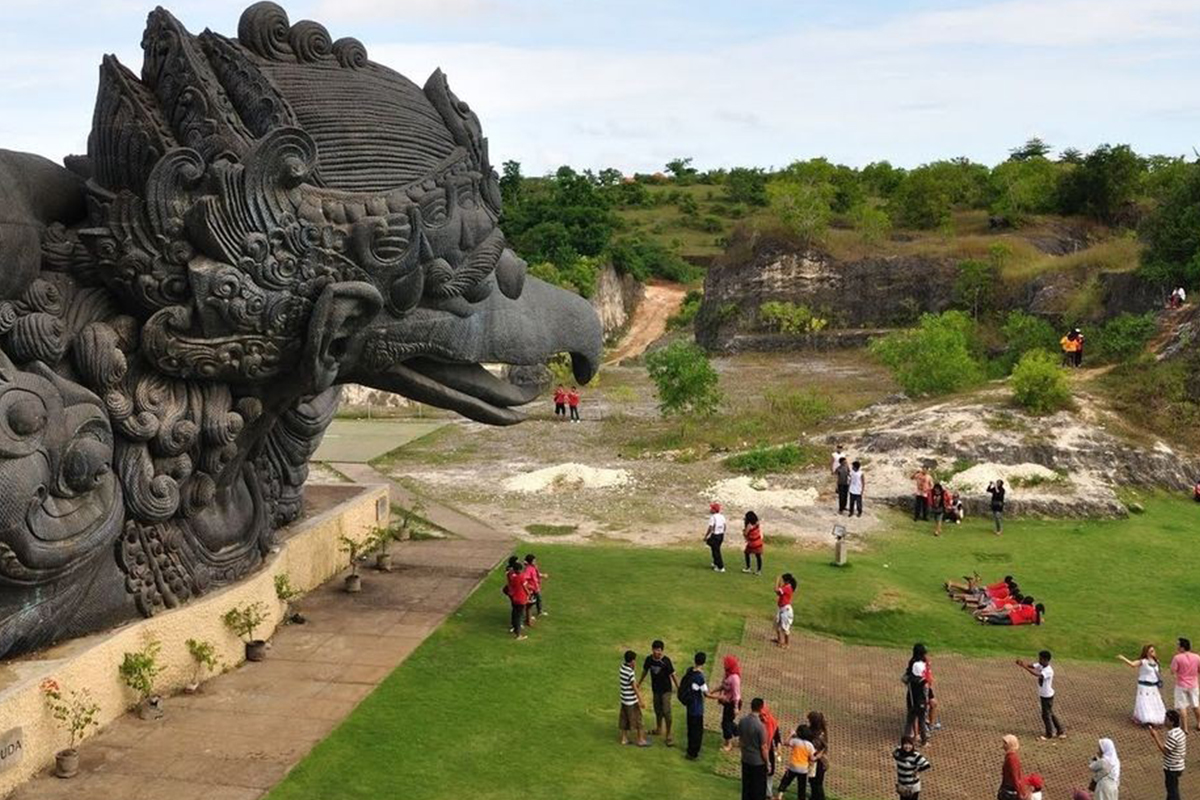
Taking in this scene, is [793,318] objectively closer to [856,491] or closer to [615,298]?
[615,298]

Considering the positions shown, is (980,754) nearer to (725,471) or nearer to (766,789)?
(766,789)

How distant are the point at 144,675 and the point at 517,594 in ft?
13.1

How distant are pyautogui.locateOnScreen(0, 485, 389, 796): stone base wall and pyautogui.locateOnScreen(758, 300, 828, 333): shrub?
34135 millimetres

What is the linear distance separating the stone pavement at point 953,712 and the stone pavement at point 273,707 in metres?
3.59

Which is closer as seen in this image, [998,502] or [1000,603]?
[1000,603]

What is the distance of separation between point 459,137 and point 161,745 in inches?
246

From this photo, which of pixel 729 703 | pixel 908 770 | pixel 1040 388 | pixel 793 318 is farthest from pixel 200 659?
pixel 793 318

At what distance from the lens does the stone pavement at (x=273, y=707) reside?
9.41 m

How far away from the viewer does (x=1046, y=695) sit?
1126 cm

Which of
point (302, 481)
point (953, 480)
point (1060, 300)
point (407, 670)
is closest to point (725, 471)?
point (953, 480)

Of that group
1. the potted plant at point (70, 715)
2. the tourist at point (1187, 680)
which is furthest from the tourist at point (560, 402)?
the potted plant at point (70, 715)

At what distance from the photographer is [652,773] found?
1006cm

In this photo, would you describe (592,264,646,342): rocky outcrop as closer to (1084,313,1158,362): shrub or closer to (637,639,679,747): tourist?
(1084,313,1158,362): shrub

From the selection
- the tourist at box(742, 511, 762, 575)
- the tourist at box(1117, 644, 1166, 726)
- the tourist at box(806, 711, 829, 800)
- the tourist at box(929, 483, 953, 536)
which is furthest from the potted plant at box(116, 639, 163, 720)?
the tourist at box(929, 483, 953, 536)
